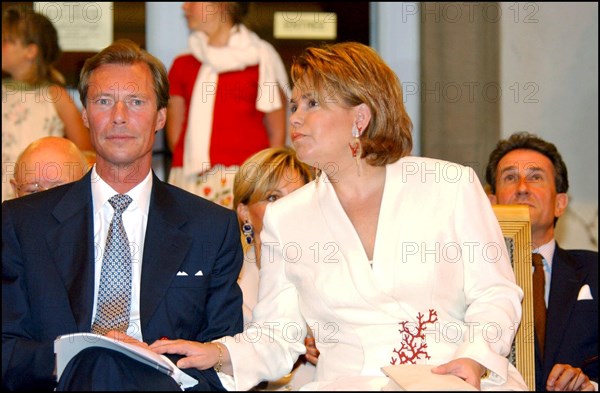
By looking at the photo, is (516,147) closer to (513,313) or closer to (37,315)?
(513,313)

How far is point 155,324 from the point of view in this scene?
3.10 metres

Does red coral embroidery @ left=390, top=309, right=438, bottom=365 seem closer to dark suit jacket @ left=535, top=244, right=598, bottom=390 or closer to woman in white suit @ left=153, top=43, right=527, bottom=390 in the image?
woman in white suit @ left=153, top=43, right=527, bottom=390

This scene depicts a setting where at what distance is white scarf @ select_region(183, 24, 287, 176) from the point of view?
539cm

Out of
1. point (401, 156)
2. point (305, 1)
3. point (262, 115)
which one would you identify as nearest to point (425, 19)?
point (305, 1)

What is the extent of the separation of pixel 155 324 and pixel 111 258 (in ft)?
0.77

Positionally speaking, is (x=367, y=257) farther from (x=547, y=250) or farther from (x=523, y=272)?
(x=547, y=250)

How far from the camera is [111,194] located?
3285 millimetres

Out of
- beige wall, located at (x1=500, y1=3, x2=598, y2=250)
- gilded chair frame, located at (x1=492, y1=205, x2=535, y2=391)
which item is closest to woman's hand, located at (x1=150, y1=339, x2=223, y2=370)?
gilded chair frame, located at (x1=492, y1=205, x2=535, y2=391)

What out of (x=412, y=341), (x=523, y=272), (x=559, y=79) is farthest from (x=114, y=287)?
(x=559, y=79)

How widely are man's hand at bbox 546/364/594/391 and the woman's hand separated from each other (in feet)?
3.80

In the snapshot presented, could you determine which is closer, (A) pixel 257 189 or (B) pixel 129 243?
(B) pixel 129 243

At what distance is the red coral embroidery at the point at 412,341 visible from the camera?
2.99 meters

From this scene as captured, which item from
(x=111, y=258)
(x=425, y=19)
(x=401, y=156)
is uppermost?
(x=425, y=19)

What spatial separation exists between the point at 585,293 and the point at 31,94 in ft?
9.60
